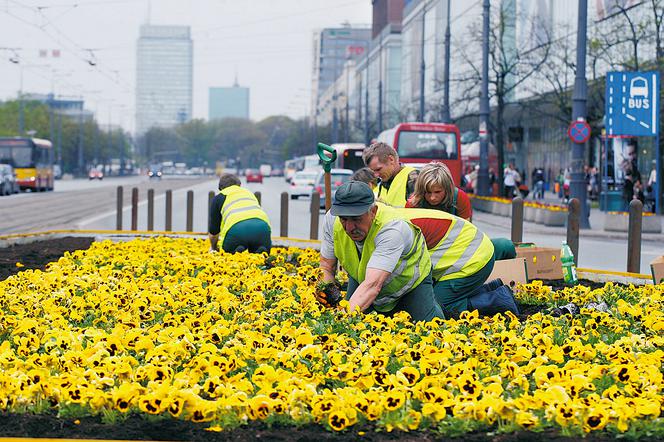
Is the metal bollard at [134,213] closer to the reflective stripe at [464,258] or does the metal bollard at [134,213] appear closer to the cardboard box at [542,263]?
the cardboard box at [542,263]

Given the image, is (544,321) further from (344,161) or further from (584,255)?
(344,161)

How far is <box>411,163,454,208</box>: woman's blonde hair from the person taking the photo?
9305 mm

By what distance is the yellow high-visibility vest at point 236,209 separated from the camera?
44.0 feet

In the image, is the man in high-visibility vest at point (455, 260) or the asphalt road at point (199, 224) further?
the asphalt road at point (199, 224)

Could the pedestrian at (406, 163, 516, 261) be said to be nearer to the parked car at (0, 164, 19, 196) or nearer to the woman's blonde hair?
the woman's blonde hair

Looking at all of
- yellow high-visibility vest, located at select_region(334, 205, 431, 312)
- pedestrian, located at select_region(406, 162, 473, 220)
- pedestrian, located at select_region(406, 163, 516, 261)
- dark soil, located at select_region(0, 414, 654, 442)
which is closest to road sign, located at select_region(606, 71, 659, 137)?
pedestrian, located at select_region(406, 163, 516, 261)

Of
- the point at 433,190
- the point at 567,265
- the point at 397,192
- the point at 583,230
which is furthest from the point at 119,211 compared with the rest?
the point at 433,190

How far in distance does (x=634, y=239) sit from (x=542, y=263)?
3.10 meters

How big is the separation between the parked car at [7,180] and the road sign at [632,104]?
33081 millimetres

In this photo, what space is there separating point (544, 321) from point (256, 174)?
92.2m

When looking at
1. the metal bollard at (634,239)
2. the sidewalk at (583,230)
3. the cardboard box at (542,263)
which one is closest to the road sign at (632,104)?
the sidewalk at (583,230)

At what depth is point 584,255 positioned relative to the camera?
20.2 metres

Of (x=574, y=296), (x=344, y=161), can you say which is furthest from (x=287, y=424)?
(x=344, y=161)

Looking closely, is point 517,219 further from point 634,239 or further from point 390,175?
point 390,175
